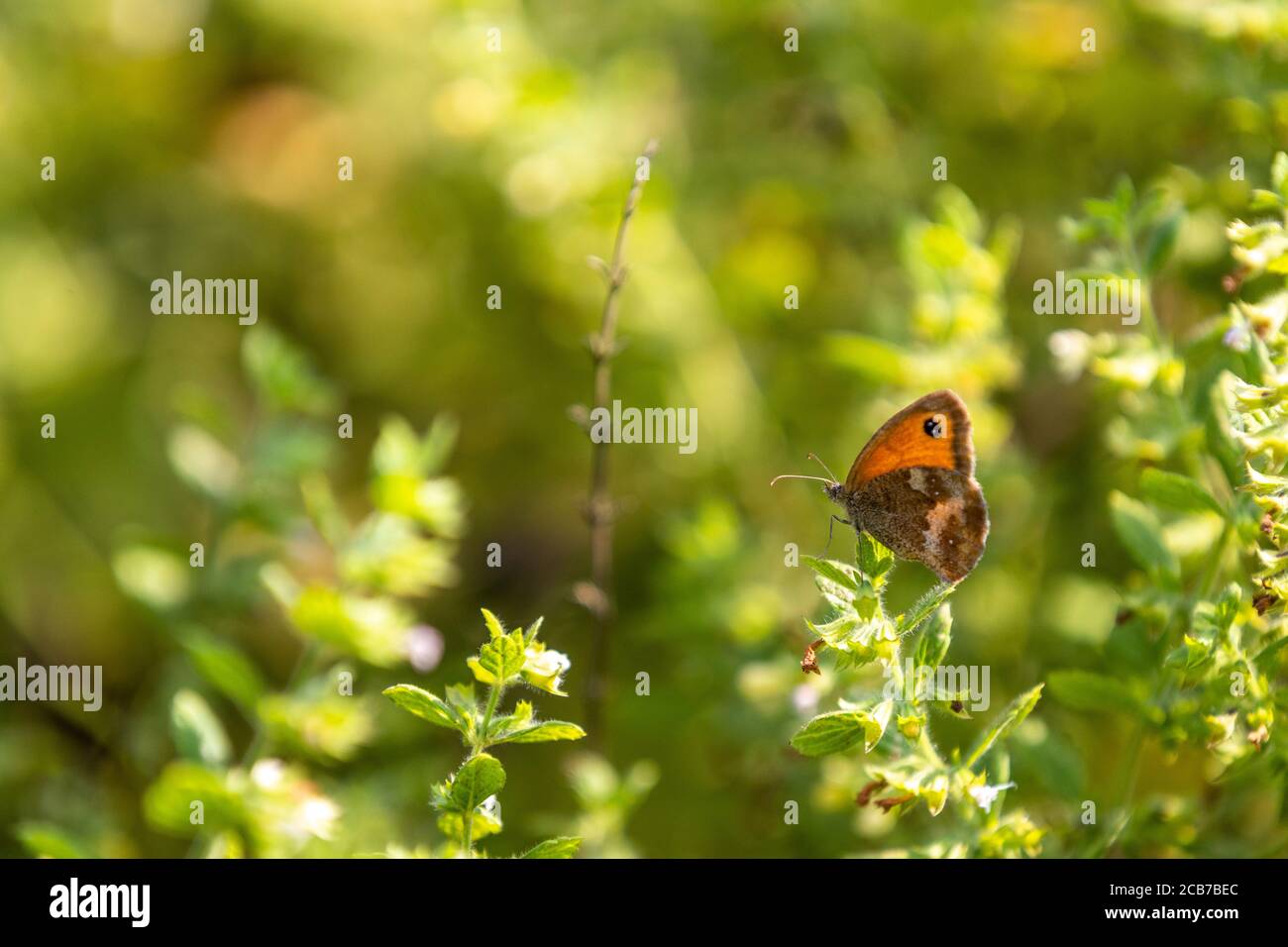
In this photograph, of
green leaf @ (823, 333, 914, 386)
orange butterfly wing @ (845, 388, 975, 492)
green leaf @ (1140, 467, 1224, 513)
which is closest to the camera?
green leaf @ (1140, 467, 1224, 513)

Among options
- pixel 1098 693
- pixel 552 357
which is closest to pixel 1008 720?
pixel 1098 693

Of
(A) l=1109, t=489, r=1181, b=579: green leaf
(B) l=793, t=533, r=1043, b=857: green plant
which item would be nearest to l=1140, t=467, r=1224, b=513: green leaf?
(A) l=1109, t=489, r=1181, b=579: green leaf

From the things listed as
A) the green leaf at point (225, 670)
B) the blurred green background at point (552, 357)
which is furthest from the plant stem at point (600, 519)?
the green leaf at point (225, 670)

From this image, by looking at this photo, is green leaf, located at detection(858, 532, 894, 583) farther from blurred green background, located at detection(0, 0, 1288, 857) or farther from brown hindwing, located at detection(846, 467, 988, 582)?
blurred green background, located at detection(0, 0, 1288, 857)

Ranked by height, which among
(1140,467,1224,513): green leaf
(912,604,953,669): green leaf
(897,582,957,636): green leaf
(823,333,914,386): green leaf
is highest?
(823,333,914,386): green leaf

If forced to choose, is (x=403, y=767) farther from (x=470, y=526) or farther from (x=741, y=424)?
(x=741, y=424)

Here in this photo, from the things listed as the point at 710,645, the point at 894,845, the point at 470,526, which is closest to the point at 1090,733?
the point at 894,845
